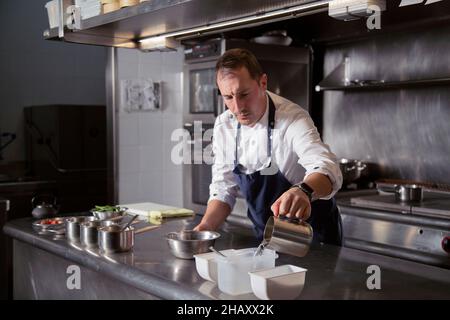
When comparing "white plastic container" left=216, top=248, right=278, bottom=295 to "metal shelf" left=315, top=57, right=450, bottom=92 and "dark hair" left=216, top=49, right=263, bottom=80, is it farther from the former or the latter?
"metal shelf" left=315, top=57, right=450, bottom=92

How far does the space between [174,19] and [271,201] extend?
1.03m

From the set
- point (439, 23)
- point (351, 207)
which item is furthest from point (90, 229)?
point (439, 23)

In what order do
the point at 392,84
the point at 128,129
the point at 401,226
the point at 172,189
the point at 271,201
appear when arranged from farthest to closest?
the point at 172,189 → the point at 128,129 → the point at 392,84 → the point at 401,226 → the point at 271,201

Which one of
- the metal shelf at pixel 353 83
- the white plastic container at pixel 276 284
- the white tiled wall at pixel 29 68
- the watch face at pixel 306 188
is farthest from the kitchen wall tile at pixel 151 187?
the white plastic container at pixel 276 284

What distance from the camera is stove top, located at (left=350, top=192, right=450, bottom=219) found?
3.38 metres

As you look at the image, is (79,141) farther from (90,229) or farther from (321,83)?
(90,229)

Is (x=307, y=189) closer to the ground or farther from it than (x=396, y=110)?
closer to the ground

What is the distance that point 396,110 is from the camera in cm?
443

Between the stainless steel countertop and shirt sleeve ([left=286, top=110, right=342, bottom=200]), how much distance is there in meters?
0.33

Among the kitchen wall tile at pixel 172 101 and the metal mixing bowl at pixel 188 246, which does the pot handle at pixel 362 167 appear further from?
the metal mixing bowl at pixel 188 246

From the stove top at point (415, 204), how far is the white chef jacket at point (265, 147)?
3.09ft

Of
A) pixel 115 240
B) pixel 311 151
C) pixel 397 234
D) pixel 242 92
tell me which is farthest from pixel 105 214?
Answer: pixel 397 234

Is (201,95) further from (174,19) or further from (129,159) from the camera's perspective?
(174,19)

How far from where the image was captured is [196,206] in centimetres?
509
